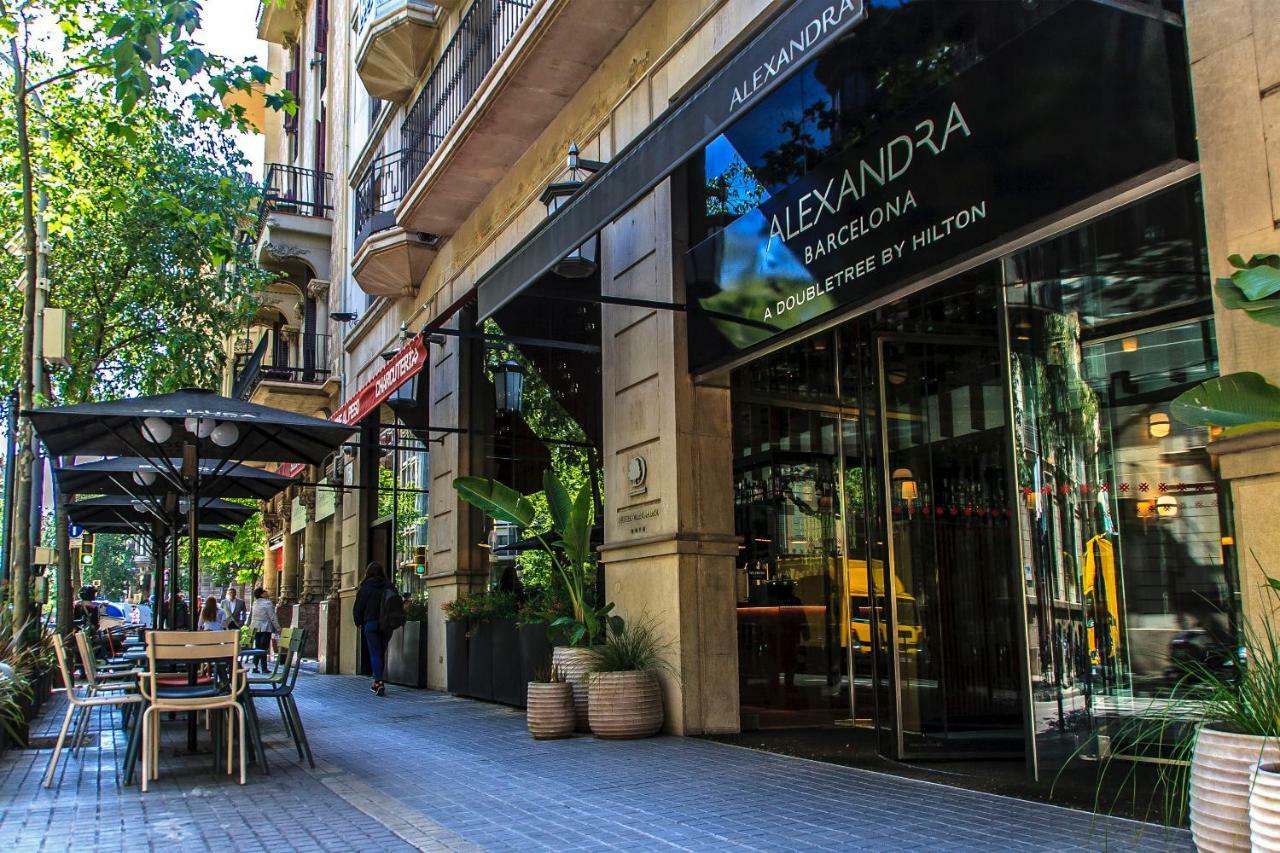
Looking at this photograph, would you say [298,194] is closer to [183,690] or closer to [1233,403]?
[183,690]

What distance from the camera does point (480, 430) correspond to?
611 inches

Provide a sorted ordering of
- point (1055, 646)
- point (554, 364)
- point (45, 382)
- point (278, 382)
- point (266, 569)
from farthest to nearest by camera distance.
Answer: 1. point (266, 569)
2. point (278, 382)
3. point (45, 382)
4. point (554, 364)
5. point (1055, 646)

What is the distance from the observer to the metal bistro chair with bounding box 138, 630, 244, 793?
7.36 metres

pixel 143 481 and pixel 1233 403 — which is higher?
pixel 143 481

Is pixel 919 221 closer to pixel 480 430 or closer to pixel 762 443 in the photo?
pixel 762 443

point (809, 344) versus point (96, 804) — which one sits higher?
point (809, 344)

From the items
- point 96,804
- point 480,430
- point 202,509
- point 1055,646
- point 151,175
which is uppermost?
point 151,175

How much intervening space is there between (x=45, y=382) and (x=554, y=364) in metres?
7.23

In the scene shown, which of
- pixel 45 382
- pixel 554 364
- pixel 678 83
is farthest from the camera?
pixel 45 382

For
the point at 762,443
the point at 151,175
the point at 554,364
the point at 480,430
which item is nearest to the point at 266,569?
the point at 151,175

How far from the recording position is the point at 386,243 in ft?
56.6

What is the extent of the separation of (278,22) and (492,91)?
82.0ft

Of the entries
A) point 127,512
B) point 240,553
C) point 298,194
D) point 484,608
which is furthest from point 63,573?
point 240,553

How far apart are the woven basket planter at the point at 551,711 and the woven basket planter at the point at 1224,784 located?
6213mm
